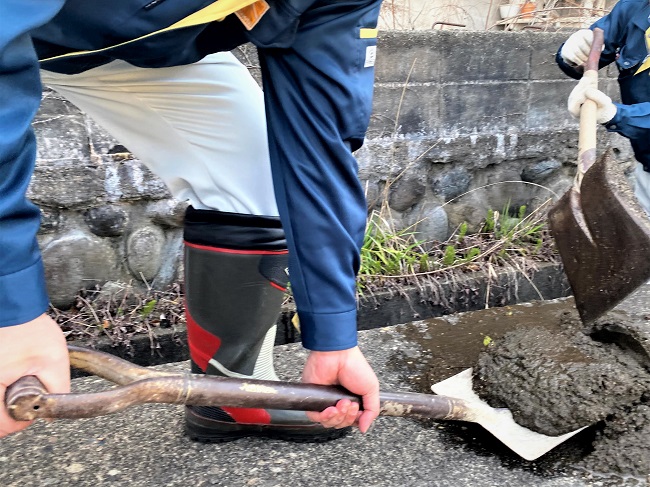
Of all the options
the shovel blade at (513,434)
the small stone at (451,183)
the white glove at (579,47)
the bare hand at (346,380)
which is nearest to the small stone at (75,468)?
the bare hand at (346,380)

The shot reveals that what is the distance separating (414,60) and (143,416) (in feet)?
6.07

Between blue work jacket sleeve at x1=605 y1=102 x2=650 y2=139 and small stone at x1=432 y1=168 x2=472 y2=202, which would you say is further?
small stone at x1=432 y1=168 x2=472 y2=202

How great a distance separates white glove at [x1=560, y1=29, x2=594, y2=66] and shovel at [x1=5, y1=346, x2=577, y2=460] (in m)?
1.75

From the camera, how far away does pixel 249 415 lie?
1.59 meters

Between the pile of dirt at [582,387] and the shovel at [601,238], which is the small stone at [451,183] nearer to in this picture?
the shovel at [601,238]

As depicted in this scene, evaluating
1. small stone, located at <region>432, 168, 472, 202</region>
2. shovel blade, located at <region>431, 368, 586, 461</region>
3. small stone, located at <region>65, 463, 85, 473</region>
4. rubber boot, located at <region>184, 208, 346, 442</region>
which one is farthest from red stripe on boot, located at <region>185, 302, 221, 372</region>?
small stone, located at <region>432, 168, 472, 202</region>

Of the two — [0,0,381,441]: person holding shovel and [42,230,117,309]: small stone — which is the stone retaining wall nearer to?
[42,230,117,309]: small stone

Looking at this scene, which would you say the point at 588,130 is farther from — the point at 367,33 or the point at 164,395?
the point at 164,395

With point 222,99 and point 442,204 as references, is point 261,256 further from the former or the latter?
point 442,204

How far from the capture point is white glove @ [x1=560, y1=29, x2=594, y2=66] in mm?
2674

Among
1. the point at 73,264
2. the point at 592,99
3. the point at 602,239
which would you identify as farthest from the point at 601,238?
the point at 73,264

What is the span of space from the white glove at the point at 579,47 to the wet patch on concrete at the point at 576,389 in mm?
1265

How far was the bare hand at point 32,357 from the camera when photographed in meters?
0.86

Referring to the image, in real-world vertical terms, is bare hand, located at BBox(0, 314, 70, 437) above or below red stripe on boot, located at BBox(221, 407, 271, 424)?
above
